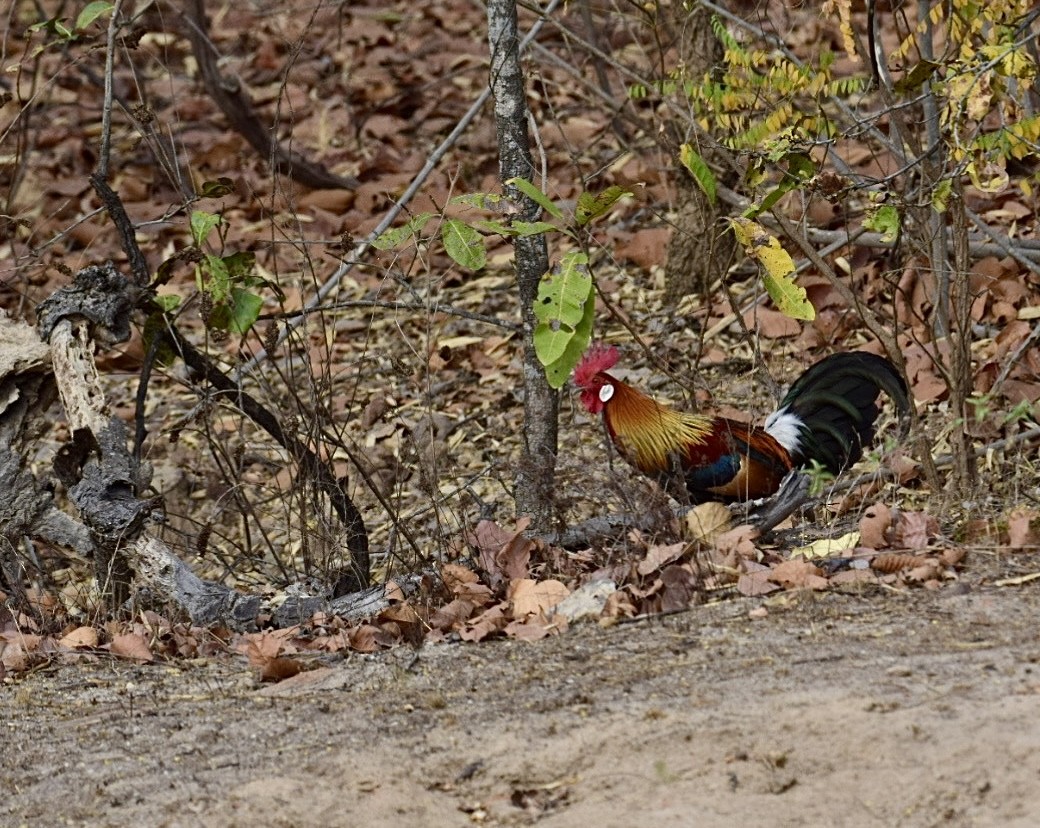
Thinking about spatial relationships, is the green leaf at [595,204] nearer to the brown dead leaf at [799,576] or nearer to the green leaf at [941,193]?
the green leaf at [941,193]

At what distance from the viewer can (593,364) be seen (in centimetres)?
561

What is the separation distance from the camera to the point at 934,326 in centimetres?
616

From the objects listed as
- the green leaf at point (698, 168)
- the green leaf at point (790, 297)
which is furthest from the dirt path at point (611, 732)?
the green leaf at point (698, 168)

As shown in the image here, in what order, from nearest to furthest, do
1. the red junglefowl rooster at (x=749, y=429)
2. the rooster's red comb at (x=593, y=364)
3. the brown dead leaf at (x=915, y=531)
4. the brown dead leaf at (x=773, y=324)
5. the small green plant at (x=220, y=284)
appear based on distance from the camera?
the brown dead leaf at (x=915, y=531) < the small green plant at (x=220, y=284) < the red junglefowl rooster at (x=749, y=429) < the rooster's red comb at (x=593, y=364) < the brown dead leaf at (x=773, y=324)

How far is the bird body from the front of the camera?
546 centimetres

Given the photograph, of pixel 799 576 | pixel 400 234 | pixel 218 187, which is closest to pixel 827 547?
pixel 799 576

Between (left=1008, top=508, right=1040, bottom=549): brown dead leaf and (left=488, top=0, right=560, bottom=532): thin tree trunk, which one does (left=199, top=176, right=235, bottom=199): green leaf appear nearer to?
(left=488, top=0, right=560, bottom=532): thin tree trunk

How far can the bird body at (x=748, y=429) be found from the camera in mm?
5465

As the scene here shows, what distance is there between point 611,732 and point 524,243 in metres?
2.06

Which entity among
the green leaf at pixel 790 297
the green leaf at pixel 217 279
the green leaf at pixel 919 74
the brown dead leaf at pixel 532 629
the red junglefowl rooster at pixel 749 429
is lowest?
the brown dead leaf at pixel 532 629

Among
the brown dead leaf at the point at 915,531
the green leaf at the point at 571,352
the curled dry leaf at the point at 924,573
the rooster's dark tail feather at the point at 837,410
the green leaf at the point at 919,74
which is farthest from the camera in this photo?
the rooster's dark tail feather at the point at 837,410

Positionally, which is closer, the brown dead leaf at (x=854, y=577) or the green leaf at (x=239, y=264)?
the brown dead leaf at (x=854, y=577)

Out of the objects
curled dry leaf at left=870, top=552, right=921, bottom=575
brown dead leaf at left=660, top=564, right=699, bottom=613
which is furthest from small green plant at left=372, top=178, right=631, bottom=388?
curled dry leaf at left=870, top=552, right=921, bottom=575

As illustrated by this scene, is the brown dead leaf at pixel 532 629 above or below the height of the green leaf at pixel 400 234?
below
